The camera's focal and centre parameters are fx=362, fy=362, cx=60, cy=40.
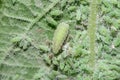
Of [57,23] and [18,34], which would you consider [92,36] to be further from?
[18,34]

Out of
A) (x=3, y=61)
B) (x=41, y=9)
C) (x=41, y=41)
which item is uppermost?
(x=41, y=9)

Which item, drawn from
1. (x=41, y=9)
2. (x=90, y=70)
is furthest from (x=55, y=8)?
(x=90, y=70)

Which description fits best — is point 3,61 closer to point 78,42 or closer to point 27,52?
point 27,52

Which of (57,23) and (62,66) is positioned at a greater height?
(57,23)

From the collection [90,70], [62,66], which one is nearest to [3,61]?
[62,66]

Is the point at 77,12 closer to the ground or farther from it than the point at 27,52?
farther from it

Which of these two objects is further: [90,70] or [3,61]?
[3,61]
